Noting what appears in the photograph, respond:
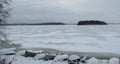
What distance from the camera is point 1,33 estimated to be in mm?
10961

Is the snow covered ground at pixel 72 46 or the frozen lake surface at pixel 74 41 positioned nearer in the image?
the snow covered ground at pixel 72 46

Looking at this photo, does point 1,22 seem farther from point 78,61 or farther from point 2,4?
point 78,61

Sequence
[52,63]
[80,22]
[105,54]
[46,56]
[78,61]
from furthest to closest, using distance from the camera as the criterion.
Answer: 1. [80,22]
2. [105,54]
3. [46,56]
4. [78,61]
5. [52,63]

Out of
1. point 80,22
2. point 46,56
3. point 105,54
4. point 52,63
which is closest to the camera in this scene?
point 52,63

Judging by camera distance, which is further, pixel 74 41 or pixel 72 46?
pixel 74 41

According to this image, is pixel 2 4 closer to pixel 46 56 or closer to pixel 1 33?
pixel 1 33

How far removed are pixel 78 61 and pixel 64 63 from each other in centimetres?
90

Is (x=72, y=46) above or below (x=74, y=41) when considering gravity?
above

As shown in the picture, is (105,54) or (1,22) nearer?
(1,22)

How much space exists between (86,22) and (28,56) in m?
77.6

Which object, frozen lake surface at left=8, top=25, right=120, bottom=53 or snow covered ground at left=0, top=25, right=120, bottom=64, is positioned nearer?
snow covered ground at left=0, top=25, right=120, bottom=64

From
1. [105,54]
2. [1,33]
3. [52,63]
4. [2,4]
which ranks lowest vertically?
[105,54]

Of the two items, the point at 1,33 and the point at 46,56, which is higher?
the point at 1,33

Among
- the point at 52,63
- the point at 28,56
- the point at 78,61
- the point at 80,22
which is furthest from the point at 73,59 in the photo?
the point at 80,22
